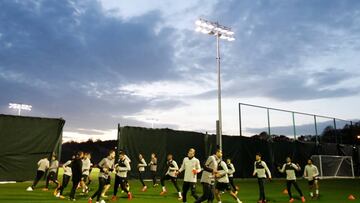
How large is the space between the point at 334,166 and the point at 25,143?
97.0 ft

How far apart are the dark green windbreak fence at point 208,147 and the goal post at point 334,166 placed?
1.03 meters

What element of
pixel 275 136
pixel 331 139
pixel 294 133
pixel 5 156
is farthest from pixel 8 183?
pixel 331 139

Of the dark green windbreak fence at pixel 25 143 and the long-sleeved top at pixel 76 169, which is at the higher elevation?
the dark green windbreak fence at pixel 25 143

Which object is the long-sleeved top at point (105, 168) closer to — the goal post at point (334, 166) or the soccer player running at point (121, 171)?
the soccer player running at point (121, 171)

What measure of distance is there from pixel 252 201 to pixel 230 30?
49.9 feet

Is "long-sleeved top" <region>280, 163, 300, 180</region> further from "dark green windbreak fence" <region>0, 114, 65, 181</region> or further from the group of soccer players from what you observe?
"dark green windbreak fence" <region>0, 114, 65, 181</region>

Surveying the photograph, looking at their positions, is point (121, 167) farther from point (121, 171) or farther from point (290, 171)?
point (290, 171)

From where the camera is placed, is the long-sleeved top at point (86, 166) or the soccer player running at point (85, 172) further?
the long-sleeved top at point (86, 166)

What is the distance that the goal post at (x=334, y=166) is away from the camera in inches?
1393

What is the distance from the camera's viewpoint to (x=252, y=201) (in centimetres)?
1550

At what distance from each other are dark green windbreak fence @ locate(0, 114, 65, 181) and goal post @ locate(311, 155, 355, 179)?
24845mm

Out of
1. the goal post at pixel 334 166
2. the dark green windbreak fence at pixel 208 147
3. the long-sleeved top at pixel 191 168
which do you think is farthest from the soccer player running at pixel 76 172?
the goal post at pixel 334 166

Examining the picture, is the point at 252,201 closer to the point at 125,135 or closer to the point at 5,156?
the point at 125,135

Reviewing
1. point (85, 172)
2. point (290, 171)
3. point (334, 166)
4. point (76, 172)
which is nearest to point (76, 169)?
point (76, 172)
